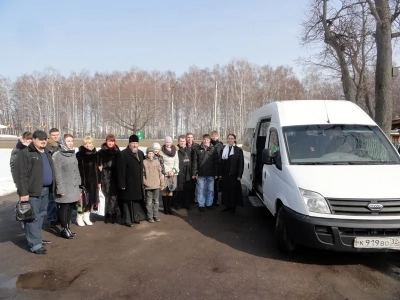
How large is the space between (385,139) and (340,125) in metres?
0.73

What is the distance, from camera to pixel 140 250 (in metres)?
4.88

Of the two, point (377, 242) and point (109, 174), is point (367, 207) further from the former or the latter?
point (109, 174)

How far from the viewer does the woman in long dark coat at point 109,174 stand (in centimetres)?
626

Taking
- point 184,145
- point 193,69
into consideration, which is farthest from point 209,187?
point 193,69

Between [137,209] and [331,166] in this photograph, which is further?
[137,209]

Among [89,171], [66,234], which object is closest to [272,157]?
[89,171]

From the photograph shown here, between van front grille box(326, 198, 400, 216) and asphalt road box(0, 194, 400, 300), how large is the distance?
828 mm

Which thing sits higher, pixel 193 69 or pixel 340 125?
pixel 193 69

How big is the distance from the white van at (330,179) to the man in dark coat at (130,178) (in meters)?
2.48

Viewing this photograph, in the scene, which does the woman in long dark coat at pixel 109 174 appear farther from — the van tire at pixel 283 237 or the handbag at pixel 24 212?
the van tire at pixel 283 237

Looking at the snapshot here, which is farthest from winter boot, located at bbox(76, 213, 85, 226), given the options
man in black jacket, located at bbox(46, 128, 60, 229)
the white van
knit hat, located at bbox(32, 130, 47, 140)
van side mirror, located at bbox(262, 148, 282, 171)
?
van side mirror, located at bbox(262, 148, 282, 171)

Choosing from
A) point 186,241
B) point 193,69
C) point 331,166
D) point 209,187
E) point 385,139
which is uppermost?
point 193,69

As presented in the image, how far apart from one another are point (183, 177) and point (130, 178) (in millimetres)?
1621

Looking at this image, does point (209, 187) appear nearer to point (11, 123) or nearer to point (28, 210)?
point (28, 210)
